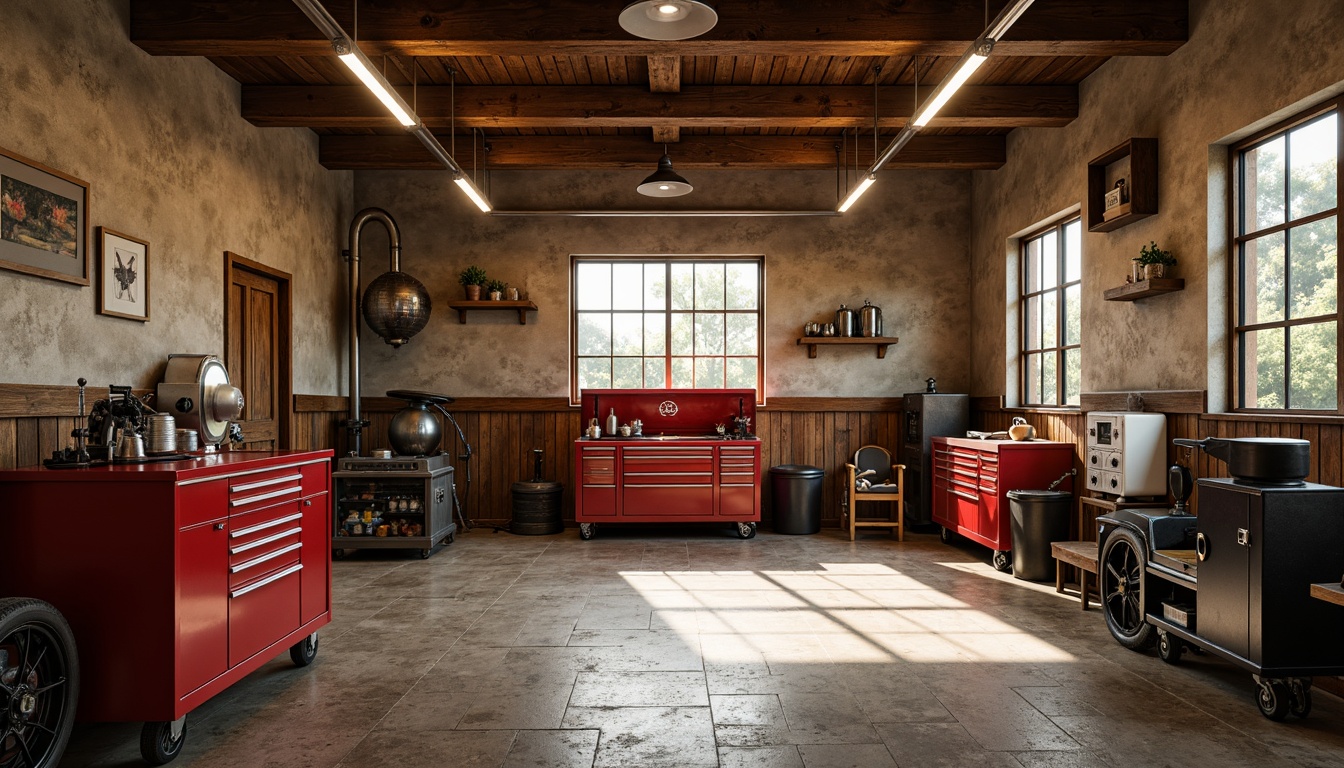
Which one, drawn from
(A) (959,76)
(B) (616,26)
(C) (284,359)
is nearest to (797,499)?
(A) (959,76)

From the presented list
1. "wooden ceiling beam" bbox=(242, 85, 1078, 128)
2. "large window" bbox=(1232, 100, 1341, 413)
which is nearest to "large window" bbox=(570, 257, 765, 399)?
"wooden ceiling beam" bbox=(242, 85, 1078, 128)

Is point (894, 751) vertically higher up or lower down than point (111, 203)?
lower down

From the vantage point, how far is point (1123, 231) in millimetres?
5738

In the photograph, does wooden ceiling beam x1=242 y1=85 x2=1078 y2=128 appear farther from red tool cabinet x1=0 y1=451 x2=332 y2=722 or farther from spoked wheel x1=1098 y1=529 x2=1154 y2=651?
red tool cabinet x1=0 y1=451 x2=332 y2=722

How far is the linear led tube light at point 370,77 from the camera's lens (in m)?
4.19

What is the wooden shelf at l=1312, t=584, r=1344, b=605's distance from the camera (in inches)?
116

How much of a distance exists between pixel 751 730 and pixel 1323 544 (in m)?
2.54

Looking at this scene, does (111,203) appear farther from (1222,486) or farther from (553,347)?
(1222,486)

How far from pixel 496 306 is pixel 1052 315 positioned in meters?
5.33

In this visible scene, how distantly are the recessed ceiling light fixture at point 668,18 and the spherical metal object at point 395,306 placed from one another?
14.3 feet

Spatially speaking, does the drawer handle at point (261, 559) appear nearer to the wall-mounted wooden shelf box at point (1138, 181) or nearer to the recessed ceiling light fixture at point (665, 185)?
the recessed ceiling light fixture at point (665, 185)

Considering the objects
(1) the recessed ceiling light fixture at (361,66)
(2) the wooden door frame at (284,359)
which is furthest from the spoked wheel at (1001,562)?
(2) the wooden door frame at (284,359)

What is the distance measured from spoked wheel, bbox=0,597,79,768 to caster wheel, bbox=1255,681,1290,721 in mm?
4640

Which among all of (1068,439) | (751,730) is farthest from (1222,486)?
(1068,439)
